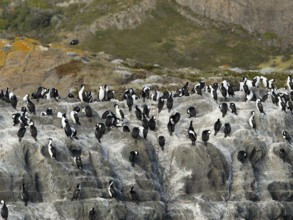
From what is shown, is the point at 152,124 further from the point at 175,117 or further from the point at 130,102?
the point at 130,102

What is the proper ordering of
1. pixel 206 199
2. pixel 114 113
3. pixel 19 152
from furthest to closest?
pixel 114 113, pixel 206 199, pixel 19 152

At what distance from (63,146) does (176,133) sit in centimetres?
705

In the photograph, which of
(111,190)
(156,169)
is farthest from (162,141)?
(111,190)

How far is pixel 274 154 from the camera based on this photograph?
144 ft

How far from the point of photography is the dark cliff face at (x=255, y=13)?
131125 millimetres

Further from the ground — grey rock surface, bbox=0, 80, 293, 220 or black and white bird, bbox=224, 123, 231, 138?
black and white bird, bbox=224, 123, 231, 138

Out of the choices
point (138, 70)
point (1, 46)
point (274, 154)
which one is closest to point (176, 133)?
point (274, 154)

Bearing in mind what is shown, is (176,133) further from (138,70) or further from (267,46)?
(267,46)

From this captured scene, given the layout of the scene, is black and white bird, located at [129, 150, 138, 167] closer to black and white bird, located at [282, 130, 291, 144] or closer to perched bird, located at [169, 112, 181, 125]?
perched bird, located at [169, 112, 181, 125]

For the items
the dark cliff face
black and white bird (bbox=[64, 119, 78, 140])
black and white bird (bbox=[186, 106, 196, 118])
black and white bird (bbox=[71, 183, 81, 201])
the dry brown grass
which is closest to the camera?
black and white bird (bbox=[71, 183, 81, 201])

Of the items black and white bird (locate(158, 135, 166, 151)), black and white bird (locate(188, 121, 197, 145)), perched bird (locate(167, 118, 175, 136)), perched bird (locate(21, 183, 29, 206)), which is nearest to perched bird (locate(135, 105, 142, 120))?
perched bird (locate(167, 118, 175, 136))

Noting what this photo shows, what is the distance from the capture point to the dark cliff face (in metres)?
131

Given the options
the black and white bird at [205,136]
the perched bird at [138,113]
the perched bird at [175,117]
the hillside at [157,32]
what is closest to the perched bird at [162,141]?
the perched bird at [175,117]

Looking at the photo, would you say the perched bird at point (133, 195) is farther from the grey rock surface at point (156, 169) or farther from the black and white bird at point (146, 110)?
the black and white bird at point (146, 110)
